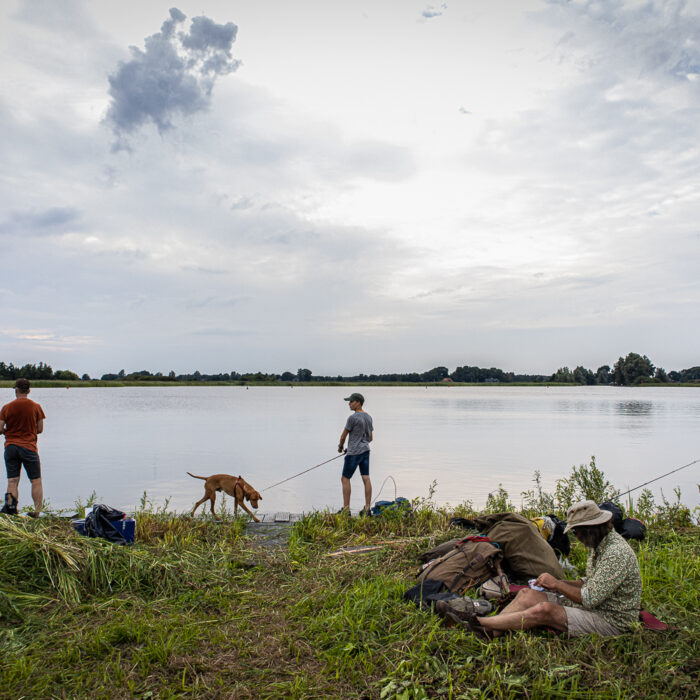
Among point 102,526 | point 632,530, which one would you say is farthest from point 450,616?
point 102,526

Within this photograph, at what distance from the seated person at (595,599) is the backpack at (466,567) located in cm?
72

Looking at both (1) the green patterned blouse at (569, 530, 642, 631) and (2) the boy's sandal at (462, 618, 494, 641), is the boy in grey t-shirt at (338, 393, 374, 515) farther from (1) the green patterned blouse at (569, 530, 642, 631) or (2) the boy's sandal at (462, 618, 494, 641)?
(1) the green patterned blouse at (569, 530, 642, 631)

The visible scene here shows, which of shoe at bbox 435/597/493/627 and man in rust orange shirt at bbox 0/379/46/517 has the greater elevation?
man in rust orange shirt at bbox 0/379/46/517

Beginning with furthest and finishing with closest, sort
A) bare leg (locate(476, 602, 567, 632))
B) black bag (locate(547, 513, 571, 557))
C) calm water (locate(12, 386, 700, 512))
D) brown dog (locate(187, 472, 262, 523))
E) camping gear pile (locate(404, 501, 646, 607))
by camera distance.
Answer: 1. calm water (locate(12, 386, 700, 512))
2. brown dog (locate(187, 472, 262, 523))
3. black bag (locate(547, 513, 571, 557))
4. camping gear pile (locate(404, 501, 646, 607))
5. bare leg (locate(476, 602, 567, 632))

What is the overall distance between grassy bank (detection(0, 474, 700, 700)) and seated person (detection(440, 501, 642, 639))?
103 mm

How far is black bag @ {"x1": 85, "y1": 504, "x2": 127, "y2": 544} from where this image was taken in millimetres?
5617

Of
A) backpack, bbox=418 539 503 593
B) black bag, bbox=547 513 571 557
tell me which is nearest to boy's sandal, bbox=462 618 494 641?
backpack, bbox=418 539 503 593

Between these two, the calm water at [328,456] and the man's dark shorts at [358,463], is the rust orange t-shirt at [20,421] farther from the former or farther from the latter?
the man's dark shorts at [358,463]

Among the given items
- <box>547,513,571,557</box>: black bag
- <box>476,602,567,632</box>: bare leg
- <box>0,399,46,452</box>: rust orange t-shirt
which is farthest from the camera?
<box>0,399,46,452</box>: rust orange t-shirt

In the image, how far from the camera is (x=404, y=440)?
21.1m

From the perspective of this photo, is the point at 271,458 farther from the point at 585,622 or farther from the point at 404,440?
the point at 585,622

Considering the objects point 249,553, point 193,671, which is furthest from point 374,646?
point 249,553

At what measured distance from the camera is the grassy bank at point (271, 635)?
333cm

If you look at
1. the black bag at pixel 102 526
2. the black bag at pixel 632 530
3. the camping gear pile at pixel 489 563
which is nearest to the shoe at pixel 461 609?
the camping gear pile at pixel 489 563
